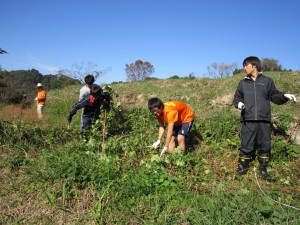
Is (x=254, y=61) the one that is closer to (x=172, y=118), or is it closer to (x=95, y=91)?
(x=172, y=118)

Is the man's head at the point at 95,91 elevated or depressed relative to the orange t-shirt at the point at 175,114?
elevated

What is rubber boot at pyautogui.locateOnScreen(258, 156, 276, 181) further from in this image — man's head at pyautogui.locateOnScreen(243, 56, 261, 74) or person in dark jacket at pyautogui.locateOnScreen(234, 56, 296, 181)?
man's head at pyautogui.locateOnScreen(243, 56, 261, 74)

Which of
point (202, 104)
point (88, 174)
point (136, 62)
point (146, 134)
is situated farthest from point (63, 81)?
point (136, 62)

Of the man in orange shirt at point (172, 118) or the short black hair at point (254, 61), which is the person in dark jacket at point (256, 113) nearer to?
the short black hair at point (254, 61)

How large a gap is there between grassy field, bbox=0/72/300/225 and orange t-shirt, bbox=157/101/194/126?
0.51 metres

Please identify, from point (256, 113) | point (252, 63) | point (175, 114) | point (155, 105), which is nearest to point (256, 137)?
point (256, 113)


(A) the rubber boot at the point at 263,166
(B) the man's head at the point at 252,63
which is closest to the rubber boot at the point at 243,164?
(A) the rubber boot at the point at 263,166

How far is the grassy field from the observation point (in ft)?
8.20

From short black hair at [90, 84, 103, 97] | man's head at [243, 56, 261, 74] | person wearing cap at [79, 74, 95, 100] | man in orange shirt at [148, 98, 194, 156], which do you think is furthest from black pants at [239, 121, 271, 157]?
person wearing cap at [79, 74, 95, 100]

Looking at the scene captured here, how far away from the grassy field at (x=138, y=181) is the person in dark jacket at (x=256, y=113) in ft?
0.66

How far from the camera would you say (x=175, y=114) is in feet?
12.3

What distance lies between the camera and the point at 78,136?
4.44m

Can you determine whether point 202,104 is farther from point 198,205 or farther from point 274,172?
point 198,205

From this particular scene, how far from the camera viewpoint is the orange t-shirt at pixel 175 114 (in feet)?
12.2
